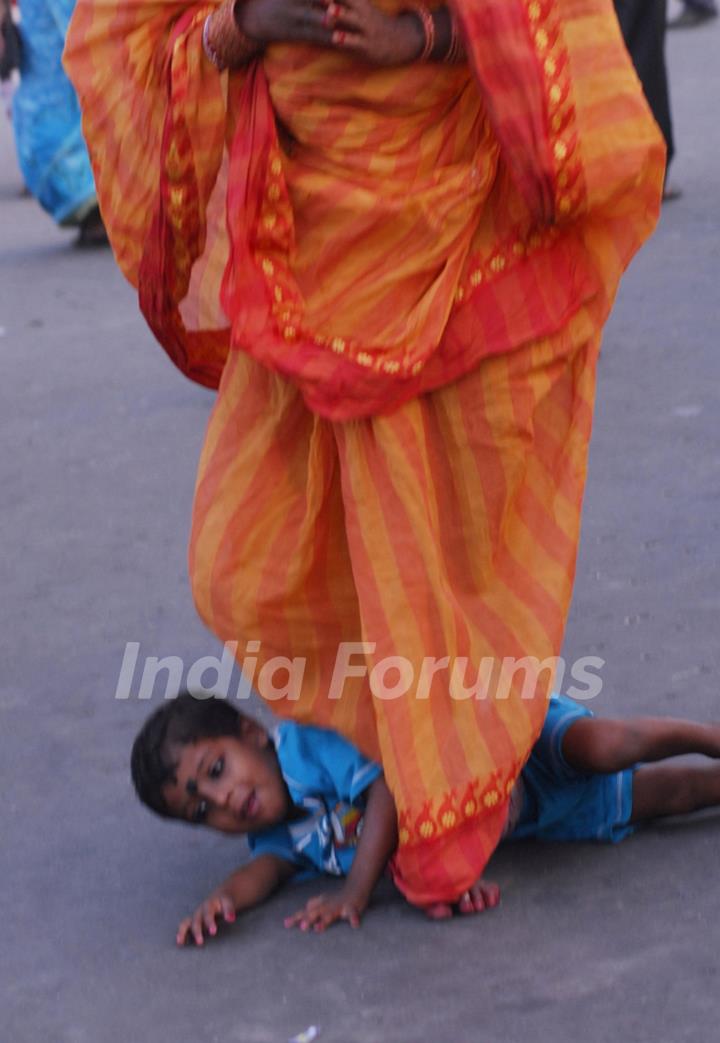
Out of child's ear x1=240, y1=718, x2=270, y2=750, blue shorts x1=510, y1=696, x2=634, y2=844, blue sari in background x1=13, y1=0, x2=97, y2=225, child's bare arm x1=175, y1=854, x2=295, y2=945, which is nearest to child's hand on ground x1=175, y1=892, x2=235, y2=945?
child's bare arm x1=175, y1=854, x2=295, y2=945

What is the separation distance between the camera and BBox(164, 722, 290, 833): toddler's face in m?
3.13

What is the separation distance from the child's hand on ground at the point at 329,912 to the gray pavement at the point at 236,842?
0.09 feet

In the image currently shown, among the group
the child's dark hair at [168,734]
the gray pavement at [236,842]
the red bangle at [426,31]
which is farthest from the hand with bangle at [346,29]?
the gray pavement at [236,842]

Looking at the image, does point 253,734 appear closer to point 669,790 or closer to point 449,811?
point 449,811

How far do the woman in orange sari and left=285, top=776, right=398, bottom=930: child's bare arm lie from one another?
0.05 metres

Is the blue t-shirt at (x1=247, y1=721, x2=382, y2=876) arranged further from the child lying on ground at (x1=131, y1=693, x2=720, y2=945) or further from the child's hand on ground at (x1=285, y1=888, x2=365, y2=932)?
the child's hand on ground at (x1=285, y1=888, x2=365, y2=932)

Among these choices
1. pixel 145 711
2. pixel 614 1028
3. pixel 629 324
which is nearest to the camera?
pixel 614 1028

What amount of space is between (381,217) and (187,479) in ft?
8.95

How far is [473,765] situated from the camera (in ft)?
9.86

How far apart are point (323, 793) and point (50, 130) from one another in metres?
6.84

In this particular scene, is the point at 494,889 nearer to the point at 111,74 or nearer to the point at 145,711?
the point at 145,711

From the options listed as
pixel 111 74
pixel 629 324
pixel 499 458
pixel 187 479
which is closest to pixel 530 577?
pixel 499 458

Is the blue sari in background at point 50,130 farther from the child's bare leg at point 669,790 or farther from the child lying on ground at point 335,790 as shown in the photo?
the child's bare leg at point 669,790

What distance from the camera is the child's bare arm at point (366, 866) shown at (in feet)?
10.0
